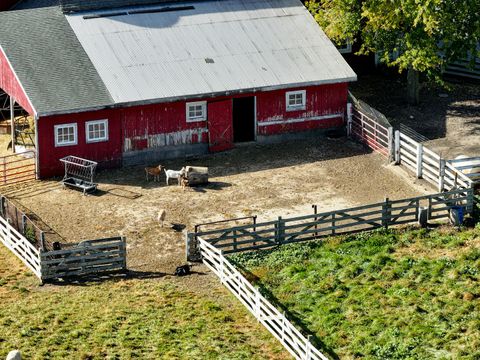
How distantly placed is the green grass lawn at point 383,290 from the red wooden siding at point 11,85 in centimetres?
1251

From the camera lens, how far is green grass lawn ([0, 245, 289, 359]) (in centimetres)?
3325

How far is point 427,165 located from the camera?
44469 mm

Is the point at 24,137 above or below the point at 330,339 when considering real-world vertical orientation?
above

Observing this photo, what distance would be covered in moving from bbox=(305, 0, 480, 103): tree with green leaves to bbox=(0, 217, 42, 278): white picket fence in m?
Answer: 18.8

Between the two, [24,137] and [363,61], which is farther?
[363,61]

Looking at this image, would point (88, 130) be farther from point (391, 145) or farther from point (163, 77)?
point (391, 145)

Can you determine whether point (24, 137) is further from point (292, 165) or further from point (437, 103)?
point (437, 103)

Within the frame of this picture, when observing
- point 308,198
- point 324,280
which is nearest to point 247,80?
point 308,198

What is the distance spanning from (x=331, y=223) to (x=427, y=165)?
18.6 ft

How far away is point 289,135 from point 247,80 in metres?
3.24

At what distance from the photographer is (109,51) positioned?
48250mm

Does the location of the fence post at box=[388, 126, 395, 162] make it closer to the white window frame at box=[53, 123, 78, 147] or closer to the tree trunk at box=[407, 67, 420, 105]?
the tree trunk at box=[407, 67, 420, 105]

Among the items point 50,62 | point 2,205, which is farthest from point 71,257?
point 50,62

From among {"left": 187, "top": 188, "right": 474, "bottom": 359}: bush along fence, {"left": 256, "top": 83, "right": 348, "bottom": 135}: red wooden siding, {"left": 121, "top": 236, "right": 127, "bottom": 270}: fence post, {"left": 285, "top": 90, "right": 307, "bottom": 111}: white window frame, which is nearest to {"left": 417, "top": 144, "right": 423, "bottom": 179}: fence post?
{"left": 187, "top": 188, "right": 474, "bottom": 359}: bush along fence
